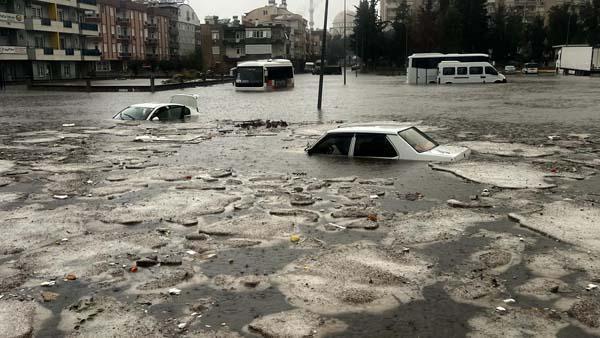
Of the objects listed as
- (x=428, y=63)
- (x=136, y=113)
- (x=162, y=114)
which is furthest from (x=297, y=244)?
(x=428, y=63)

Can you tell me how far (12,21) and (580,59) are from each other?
207 feet

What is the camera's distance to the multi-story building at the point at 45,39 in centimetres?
6025

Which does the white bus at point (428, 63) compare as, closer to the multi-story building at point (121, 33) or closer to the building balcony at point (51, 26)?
the building balcony at point (51, 26)

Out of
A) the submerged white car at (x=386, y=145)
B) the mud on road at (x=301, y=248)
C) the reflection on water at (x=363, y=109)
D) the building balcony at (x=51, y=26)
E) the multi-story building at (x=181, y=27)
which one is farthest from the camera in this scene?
the multi-story building at (x=181, y=27)

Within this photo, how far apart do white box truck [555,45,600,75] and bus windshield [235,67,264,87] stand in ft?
128

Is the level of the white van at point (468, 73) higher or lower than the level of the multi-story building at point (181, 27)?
lower

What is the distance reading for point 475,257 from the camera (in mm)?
6926

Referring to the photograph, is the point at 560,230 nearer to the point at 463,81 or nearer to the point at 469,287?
the point at 469,287

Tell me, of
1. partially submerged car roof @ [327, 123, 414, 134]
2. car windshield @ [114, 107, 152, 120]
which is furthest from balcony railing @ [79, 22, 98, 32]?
partially submerged car roof @ [327, 123, 414, 134]

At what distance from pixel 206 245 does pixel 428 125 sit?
16.7m

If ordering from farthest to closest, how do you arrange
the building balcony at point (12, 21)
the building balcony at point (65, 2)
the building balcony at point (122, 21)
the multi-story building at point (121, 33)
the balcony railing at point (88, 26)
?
the building balcony at point (122, 21) → the multi-story building at point (121, 33) → the balcony railing at point (88, 26) → the building balcony at point (65, 2) → the building balcony at point (12, 21)

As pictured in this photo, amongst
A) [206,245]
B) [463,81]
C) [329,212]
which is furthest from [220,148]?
[463,81]

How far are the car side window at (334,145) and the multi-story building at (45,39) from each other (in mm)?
52955

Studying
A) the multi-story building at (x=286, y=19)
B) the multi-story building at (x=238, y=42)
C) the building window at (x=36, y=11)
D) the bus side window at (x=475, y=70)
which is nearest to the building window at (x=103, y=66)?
the building window at (x=36, y=11)
